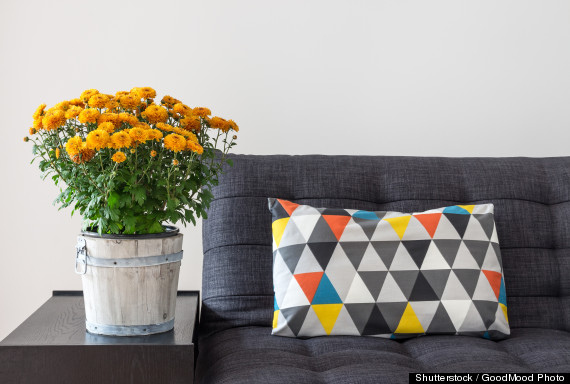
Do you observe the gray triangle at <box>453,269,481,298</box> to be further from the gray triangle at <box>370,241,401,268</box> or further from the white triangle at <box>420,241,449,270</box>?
the gray triangle at <box>370,241,401,268</box>

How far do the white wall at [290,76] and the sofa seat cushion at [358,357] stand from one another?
0.69 metres

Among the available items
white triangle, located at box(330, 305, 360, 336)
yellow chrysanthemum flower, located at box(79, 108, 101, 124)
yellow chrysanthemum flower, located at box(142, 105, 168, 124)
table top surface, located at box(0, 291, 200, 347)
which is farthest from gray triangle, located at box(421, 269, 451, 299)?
yellow chrysanthemum flower, located at box(79, 108, 101, 124)

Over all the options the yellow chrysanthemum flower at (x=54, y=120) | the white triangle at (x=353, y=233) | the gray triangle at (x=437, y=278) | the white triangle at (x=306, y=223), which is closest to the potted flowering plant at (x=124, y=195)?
the yellow chrysanthemum flower at (x=54, y=120)

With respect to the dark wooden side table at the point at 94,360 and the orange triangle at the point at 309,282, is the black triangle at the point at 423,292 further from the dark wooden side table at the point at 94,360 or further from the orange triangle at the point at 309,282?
the dark wooden side table at the point at 94,360

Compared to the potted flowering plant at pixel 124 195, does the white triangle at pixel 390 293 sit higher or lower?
lower

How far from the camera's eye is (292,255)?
1.44m

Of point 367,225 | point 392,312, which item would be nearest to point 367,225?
point 367,225

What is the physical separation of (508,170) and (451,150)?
0.39m

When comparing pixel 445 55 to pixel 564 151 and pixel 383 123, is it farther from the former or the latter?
pixel 564 151

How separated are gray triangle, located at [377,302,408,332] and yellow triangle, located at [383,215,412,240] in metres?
0.17

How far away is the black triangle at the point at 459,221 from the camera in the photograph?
150cm

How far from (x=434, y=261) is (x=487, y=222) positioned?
0.19m

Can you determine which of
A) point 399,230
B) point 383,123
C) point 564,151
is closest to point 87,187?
point 399,230

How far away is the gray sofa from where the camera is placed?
1.35 meters
